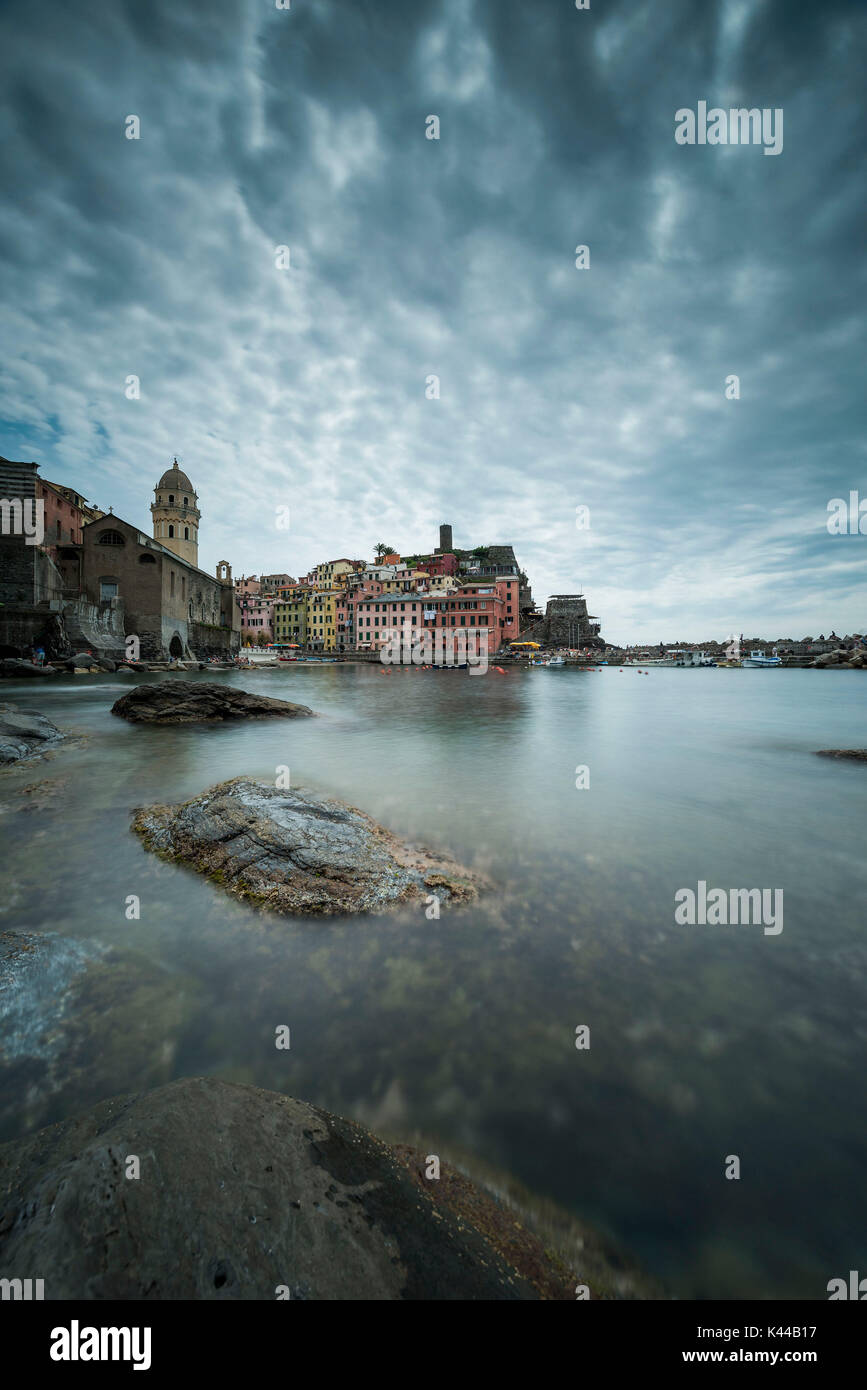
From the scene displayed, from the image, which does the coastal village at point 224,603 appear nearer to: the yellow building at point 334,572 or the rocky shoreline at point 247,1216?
the yellow building at point 334,572

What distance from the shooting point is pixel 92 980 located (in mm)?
3570

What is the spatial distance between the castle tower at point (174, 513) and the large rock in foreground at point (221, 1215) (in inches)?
3675

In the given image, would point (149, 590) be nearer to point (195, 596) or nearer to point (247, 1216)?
point (195, 596)

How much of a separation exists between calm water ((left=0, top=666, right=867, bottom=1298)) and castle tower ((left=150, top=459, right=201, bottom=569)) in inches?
3476

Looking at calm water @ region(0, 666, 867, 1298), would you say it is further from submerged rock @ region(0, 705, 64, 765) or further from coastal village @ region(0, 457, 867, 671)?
coastal village @ region(0, 457, 867, 671)

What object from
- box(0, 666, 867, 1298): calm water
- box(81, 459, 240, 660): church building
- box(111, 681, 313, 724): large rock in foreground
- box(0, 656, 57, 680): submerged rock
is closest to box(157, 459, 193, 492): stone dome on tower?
box(81, 459, 240, 660): church building

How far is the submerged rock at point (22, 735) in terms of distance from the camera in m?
11.0

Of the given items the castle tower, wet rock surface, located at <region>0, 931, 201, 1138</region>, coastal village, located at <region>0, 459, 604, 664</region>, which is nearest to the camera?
wet rock surface, located at <region>0, 931, 201, 1138</region>

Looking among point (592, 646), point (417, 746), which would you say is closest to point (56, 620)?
point (417, 746)

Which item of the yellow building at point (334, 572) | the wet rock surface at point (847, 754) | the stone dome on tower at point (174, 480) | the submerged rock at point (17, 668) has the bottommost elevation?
the wet rock surface at point (847, 754)

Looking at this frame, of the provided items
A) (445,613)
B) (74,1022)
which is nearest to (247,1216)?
(74,1022)

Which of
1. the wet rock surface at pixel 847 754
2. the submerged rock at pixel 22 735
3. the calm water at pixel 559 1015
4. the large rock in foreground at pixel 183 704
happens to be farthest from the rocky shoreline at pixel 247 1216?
the large rock in foreground at pixel 183 704

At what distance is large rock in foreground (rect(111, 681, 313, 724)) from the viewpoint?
17.6m
